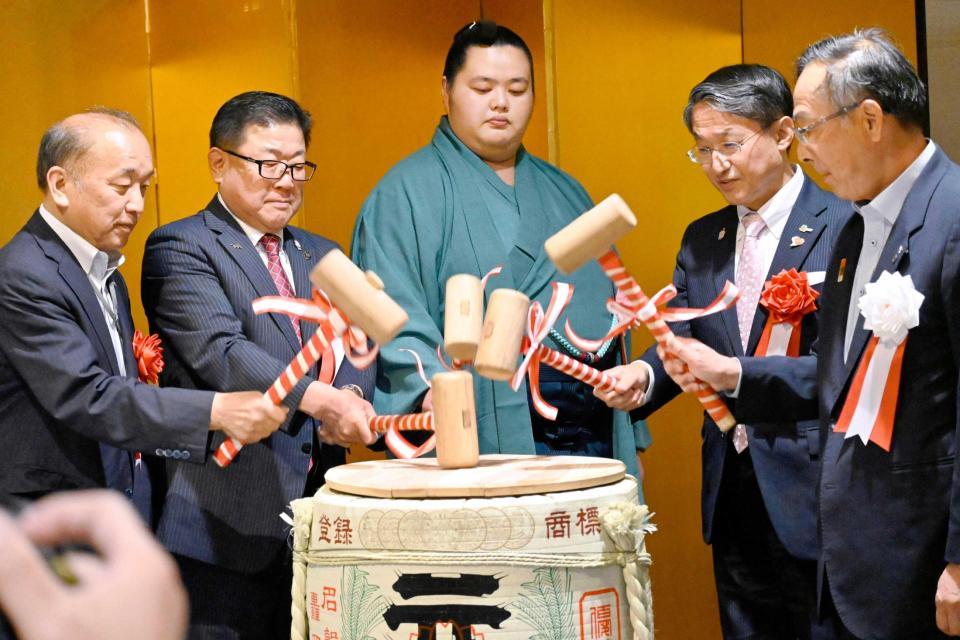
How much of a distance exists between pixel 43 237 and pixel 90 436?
0.43 m

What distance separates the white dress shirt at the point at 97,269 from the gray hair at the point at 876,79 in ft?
4.86

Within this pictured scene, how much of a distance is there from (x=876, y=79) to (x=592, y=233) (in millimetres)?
569

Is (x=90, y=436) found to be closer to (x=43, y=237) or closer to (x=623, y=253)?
(x=43, y=237)

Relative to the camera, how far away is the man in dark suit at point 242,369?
8.62 ft

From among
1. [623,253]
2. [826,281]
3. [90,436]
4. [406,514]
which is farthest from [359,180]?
[406,514]

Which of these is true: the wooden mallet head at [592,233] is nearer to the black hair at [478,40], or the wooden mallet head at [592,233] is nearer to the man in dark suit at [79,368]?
the man in dark suit at [79,368]

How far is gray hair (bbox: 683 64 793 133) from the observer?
112 inches

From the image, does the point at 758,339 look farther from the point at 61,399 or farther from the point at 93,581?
the point at 93,581

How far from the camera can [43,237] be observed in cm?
251

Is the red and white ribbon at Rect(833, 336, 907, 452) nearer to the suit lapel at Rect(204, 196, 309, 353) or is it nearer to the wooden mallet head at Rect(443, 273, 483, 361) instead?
the wooden mallet head at Rect(443, 273, 483, 361)

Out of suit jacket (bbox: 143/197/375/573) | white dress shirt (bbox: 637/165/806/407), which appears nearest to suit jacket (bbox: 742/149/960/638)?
white dress shirt (bbox: 637/165/806/407)

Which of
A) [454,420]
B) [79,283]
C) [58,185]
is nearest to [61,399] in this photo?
[79,283]

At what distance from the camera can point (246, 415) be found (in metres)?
2.29

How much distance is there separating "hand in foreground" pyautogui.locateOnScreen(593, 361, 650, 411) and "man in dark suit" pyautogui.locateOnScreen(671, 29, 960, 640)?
1.80ft
